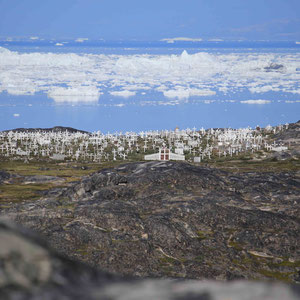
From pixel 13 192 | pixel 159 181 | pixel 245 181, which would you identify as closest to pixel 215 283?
pixel 159 181

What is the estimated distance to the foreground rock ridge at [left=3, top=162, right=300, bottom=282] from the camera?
9369 cm

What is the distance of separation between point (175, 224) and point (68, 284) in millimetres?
102106

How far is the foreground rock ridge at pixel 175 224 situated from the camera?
307 feet

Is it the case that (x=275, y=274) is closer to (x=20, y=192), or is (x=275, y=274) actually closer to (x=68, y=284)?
(x=68, y=284)

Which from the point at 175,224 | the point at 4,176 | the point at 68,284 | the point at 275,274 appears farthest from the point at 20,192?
the point at 68,284

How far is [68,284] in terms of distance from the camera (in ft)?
27.4

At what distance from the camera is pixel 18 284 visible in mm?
7980

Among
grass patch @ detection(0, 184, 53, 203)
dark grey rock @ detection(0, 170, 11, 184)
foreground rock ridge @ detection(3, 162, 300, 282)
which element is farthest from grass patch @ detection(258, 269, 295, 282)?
dark grey rock @ detection(0, 170, 11, 184)

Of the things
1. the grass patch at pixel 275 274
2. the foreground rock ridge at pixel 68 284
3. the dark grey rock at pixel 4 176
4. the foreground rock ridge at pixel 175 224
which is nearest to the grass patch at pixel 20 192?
the foreground rock ridge at pixel 175 224

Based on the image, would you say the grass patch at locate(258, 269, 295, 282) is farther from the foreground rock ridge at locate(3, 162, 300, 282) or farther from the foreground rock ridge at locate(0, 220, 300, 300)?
the foreground rock ridge at locate(0, 220, 300, 300)

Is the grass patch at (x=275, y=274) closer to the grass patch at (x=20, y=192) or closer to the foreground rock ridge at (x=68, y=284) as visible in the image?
the grass patch at (x=20, y=192)

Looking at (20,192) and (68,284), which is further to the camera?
(20,192)

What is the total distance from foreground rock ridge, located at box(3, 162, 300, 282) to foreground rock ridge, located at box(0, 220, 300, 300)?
8186 centimetres

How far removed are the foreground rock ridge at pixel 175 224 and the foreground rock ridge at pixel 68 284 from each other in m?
81.9
